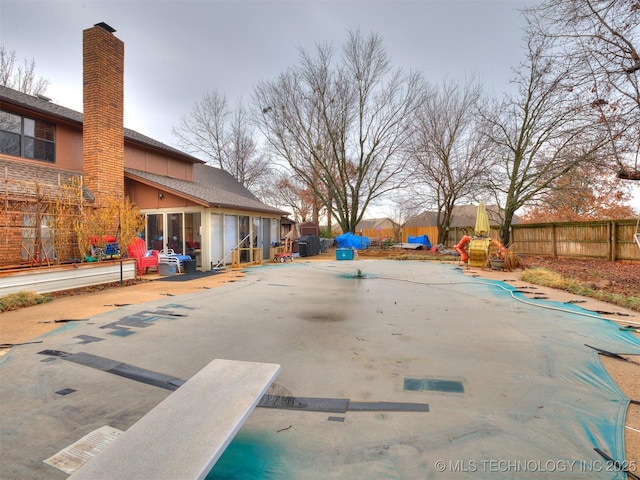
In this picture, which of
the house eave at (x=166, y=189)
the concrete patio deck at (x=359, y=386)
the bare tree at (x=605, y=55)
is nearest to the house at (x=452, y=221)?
the bare tree at (x=605, y=55)

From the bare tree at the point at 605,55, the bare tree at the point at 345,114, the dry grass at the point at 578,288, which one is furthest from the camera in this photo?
the bare tree at the point at 345,114

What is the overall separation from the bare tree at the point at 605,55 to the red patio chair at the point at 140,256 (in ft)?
38.5

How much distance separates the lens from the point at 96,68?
9938mm

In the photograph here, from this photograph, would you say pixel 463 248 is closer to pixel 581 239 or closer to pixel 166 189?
pixel 581 239

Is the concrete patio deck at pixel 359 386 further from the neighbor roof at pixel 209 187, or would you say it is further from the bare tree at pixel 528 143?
the bare tree at pixel 528 143

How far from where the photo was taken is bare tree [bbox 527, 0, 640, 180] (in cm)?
661

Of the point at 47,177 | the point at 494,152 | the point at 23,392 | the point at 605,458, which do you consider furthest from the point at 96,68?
the point at 494,152

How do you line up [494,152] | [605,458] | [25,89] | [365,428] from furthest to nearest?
A: [25,89], [494,152], [365,428], [605,458]

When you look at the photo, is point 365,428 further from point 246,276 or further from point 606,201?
point 606,201

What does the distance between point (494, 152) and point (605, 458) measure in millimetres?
17940

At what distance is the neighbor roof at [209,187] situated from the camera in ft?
38.2

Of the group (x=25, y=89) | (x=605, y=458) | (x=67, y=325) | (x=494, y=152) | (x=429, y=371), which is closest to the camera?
(x=605, y=458)

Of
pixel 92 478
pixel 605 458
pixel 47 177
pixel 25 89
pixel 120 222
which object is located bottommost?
pixel 605 458

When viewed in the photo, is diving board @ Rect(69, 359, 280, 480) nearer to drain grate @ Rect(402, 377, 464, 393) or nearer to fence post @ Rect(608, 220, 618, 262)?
drain grate @ Rect(402, 377, 464, 393)
